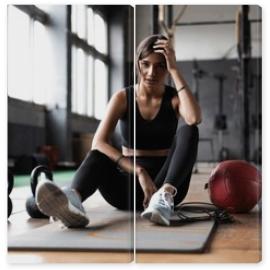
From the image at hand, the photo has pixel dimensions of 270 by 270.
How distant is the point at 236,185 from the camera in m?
1.87

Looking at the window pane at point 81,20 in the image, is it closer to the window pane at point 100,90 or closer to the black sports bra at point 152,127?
the window pane at point 100,90

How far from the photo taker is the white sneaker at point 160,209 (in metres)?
1.82

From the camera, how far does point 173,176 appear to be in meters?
1.88

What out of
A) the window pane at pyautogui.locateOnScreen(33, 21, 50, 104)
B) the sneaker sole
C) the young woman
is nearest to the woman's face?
the young woman

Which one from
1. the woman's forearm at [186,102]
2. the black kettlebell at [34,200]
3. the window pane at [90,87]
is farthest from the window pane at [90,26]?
the black kettlebell at [34,200]

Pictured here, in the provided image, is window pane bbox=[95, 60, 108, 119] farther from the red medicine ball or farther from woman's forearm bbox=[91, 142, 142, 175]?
the red medicine ball

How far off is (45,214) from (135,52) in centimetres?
75

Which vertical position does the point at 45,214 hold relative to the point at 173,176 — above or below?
below

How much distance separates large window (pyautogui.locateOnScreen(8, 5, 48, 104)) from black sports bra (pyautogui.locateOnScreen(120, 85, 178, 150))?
355 millimetres

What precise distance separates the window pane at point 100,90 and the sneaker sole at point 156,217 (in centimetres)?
44

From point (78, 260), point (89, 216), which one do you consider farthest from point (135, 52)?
point (78, 260)

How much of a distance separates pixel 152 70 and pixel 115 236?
689mm

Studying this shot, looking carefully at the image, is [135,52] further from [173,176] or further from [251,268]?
[251,268]

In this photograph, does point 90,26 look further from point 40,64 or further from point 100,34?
point 40,64
